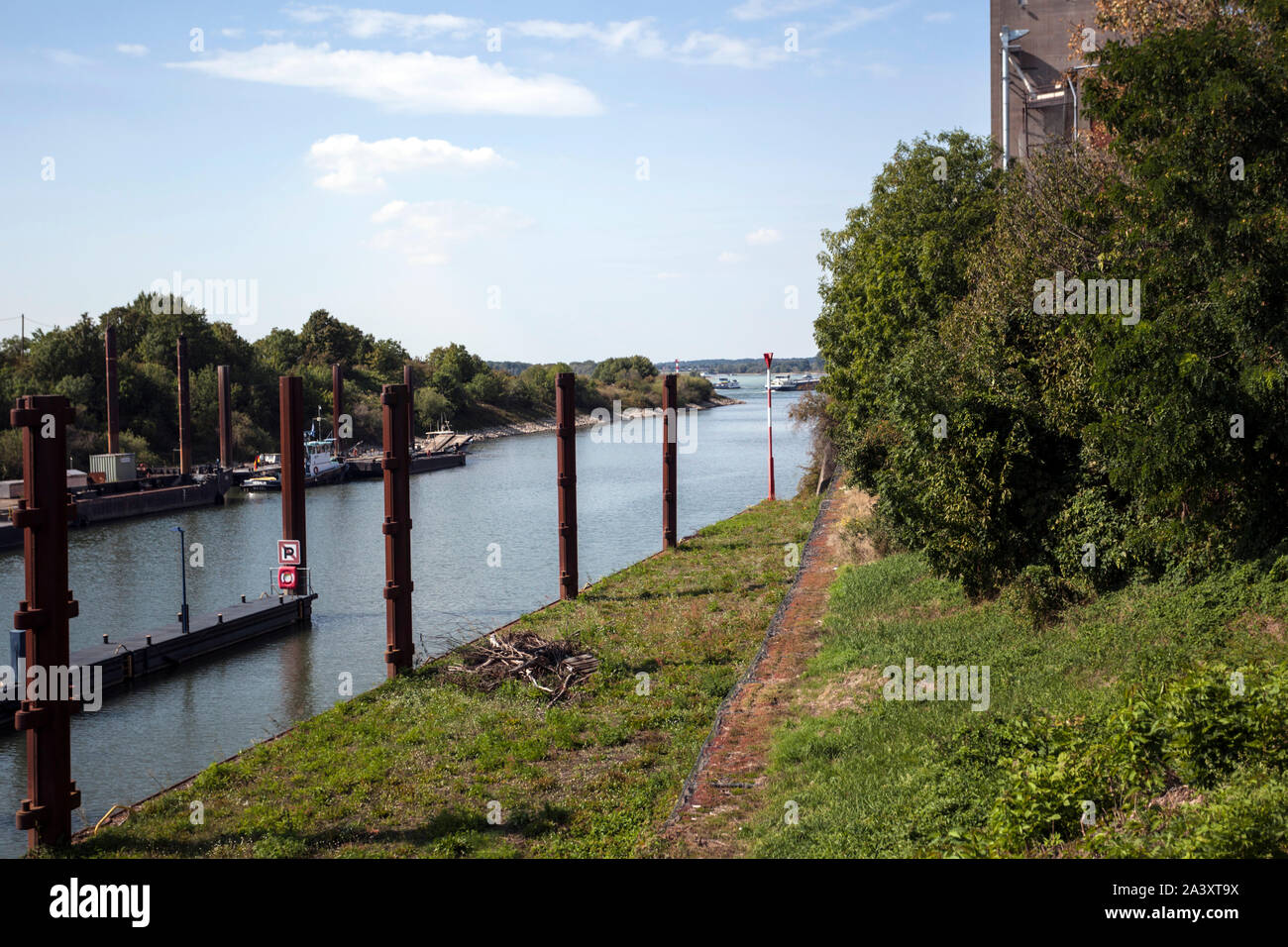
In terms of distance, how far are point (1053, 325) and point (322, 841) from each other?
505 inches

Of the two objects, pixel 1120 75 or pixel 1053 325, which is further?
pixel 1053 325

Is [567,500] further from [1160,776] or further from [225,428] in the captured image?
[225,428]

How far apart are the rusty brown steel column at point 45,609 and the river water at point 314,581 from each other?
2185 millimetres

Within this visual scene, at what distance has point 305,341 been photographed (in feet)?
405

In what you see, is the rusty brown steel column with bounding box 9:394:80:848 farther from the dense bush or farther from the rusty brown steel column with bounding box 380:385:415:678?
the dense bush

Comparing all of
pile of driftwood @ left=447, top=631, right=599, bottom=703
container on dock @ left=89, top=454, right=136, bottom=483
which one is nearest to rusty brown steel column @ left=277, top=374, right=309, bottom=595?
pile of driftwood @ left=447, top=631, right=599, bottom=703

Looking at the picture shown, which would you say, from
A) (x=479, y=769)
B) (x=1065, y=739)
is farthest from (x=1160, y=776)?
(x=479, y=769)

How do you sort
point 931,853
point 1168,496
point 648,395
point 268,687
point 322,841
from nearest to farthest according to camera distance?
point 931,853 → point 322,841 → point 1168,496 → point 268,687 → point 648,395

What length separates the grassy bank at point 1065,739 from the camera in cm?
760

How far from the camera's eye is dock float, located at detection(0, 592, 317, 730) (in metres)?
22.5

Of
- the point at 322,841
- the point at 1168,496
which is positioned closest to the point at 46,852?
the point at 322,841

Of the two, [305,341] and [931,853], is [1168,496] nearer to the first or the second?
[931,853]

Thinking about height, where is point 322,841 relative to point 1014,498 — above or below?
below

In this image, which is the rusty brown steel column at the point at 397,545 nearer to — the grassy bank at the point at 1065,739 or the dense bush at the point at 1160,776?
the grassy bank at the point at 1065,739
